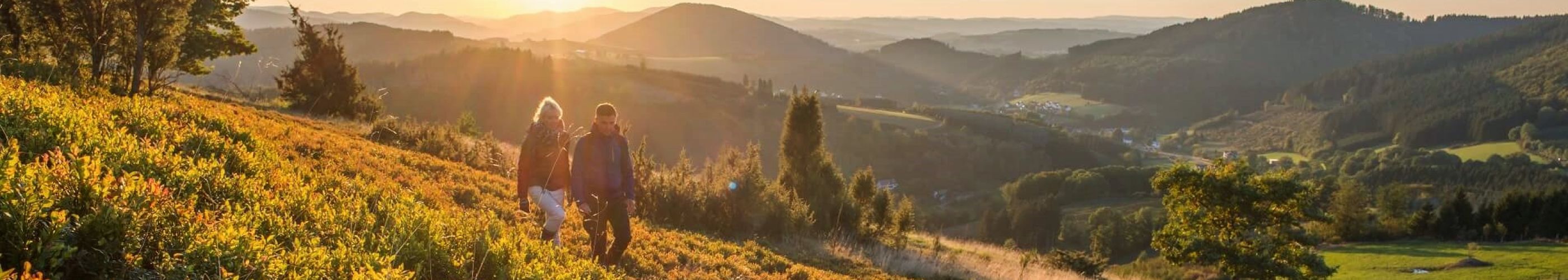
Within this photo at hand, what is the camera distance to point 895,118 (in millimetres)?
156750

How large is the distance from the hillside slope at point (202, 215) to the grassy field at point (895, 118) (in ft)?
468

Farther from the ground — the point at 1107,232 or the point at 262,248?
the point at 262,248

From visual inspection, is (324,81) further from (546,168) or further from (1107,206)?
(1107,206)

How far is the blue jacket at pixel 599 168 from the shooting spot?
695 centimetres

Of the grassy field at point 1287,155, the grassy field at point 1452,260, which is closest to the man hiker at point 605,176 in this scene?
the grassy field at point 1452,260

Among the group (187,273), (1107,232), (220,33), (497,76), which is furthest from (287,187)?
(497,76)

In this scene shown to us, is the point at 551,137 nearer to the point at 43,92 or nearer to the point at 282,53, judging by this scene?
the point at 43,92

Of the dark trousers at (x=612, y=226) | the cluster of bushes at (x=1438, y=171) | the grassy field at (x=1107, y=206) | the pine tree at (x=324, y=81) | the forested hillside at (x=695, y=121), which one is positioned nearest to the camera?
the dark trousers at (x=612, y=226)

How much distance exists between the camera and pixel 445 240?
4.78 meters

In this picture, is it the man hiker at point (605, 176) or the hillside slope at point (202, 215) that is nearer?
the hillside slope at point (202, 215)

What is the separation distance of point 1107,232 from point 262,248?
73.5 metres

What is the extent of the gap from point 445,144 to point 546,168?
35.9ft

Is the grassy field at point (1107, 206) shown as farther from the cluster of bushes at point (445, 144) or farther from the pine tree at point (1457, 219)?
the cluster of bushes at point (445, 144)

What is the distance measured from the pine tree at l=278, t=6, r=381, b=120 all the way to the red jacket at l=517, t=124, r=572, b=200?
2302 cm
